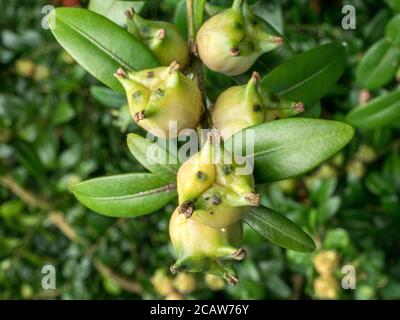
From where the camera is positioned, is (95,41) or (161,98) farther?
(95,41)

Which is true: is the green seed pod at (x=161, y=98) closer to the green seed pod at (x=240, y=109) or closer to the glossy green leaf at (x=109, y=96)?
the green seed pod at (x=240, y=109)

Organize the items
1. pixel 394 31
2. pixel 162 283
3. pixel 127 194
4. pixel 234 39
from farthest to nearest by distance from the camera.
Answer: pixel 162 283 < pixel 394 31 < pixel 127 194 < pixel 234 39

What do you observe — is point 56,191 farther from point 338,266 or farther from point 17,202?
point 338,266

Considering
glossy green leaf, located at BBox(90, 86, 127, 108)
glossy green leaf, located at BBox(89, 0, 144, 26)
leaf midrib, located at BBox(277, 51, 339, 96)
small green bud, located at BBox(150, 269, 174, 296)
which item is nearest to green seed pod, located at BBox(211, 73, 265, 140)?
leaf midrib, located at BBox(277, 51, 339, 96)

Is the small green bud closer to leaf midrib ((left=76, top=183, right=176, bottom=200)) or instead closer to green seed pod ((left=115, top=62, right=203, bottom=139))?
leaf midrib ((left=76, top=183, right=176, bottom=200))

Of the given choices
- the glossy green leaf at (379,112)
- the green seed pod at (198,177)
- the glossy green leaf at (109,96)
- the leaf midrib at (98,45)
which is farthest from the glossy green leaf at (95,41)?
the glossy green leaf at (379,112)

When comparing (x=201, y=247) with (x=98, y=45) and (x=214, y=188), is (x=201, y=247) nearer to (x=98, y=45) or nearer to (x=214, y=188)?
(x=214, y=188)

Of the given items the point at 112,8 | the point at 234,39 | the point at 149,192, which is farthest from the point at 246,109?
the point at 112,8
